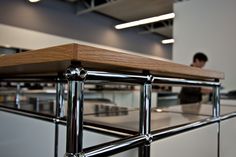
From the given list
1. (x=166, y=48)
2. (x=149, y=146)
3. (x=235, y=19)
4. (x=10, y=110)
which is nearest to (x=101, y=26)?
(x=166, y=48)

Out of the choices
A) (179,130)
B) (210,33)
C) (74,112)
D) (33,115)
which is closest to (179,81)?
(179,130)

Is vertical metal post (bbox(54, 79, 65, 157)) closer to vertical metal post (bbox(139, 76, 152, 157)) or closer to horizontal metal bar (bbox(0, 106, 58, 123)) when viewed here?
horizontal metal bar (bbox(0, 106, 58, 123))

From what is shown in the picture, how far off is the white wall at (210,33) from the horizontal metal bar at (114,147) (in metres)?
3.47

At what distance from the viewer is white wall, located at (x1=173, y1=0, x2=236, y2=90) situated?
3.57 meters

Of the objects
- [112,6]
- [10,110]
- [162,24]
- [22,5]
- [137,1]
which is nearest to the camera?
[10,110]

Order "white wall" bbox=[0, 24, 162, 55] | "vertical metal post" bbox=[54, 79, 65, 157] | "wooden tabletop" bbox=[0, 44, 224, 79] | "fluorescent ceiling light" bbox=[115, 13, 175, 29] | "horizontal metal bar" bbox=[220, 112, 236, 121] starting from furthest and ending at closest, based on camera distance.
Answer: "fluorescent ceiling light" bbox=[115, 13, 175, 29], "white wall" bbox=[0, 24, 162, 55], "horizontal metal bar" bbox=[220, 112, 236, 121], "vertical metal post" bbox=[54, 79, 65, 157], "wooden tabletop" bbox=[0, 44, 224, 79]

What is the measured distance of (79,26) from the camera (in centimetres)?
656

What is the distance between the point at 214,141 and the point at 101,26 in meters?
6.64

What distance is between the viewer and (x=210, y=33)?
3.79 meters

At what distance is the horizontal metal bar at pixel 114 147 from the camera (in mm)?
399

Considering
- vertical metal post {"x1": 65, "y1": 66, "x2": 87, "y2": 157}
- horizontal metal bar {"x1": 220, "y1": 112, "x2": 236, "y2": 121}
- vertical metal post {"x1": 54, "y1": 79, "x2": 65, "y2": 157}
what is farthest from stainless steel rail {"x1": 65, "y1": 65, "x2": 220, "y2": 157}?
horizontal metal bar {"x1": 220, "y1": 112, "x2": 236, "y2": 121}

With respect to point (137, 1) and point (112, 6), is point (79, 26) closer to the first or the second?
point (112, 6)

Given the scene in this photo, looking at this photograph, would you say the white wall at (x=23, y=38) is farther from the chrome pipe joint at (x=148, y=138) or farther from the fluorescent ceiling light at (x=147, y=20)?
the chrome pipe joint at (x=148, y=138)

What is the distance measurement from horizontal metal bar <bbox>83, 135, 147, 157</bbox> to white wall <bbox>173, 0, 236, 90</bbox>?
11.4ft
